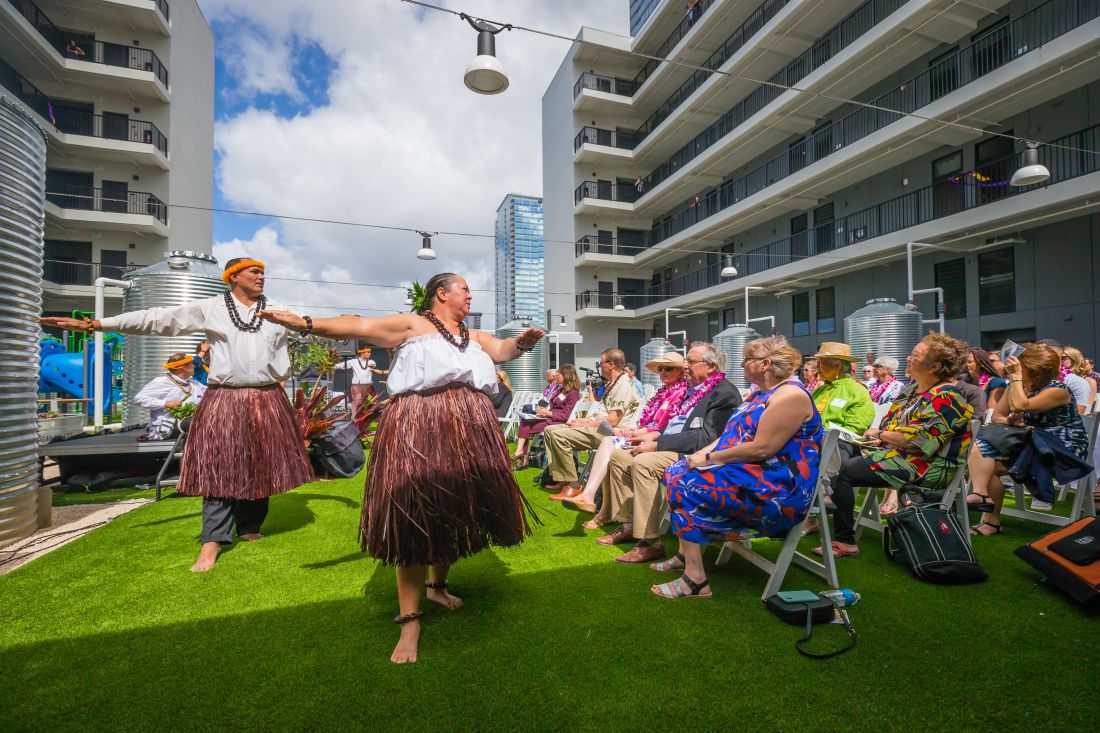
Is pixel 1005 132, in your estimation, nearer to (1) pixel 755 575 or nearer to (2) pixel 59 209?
(1) pixel 755 575

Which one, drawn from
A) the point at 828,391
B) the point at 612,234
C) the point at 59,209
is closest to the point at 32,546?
the point at 828,391

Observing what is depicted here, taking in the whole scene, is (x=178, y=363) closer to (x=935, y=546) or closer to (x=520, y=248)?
(x=935, y=546)

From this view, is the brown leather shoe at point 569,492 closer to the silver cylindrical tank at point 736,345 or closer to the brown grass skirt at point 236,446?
the brown grass skirt at point 236,446

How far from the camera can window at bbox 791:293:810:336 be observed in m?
18.4

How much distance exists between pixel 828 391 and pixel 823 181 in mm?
14434

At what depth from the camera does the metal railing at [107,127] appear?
18719 mm

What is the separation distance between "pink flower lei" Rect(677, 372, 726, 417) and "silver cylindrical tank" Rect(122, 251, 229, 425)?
7162mm

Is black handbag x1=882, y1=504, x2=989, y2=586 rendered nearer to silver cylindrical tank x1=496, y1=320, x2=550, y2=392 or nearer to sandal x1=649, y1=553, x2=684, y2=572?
sandal x1=649, y1=553, x2=684, y2=572

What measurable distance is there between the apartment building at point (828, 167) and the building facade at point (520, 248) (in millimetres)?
32558

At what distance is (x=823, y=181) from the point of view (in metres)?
16.0

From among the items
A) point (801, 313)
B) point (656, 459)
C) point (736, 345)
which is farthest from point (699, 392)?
point (801, 313)

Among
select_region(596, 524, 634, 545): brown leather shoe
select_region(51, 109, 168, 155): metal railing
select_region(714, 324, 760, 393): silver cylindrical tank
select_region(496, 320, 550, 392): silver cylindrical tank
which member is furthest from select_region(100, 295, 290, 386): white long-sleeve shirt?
select_region(51, 109, 168, 155): metal railing

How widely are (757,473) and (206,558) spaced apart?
344 cm

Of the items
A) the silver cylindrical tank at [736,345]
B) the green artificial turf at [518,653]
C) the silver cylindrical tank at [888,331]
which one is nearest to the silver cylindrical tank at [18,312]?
the green artificial turf at [518,653]
